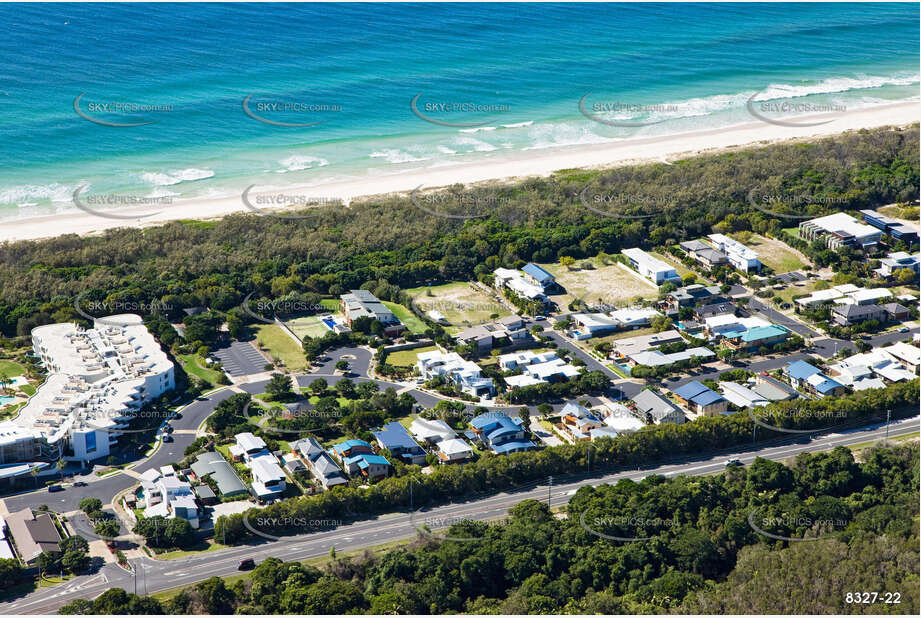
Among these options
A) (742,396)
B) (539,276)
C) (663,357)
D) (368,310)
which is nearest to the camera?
(742,396)

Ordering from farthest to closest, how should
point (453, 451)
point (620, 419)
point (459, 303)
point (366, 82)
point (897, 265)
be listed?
point (366, 82) → point (897, 265) → point (459, 303) → point (620, 419) → point (453, 451)

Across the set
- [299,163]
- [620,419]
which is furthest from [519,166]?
[620,419]

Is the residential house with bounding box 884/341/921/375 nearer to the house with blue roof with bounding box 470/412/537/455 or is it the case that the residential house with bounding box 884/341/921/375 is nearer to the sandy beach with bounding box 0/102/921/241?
the house with blue roof with bounding box 470/412/537/455

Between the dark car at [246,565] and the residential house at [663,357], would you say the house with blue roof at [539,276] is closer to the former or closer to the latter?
the residential house at [663,357]

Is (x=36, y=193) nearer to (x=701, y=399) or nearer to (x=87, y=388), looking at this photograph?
(x=87, y=388)

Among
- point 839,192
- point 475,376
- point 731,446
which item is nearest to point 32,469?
point 475,376

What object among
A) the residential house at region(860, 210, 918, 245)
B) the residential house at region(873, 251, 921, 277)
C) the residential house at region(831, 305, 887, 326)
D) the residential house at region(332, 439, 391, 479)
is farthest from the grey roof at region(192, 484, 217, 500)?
the residential house at region(860, 210, 918, 245)

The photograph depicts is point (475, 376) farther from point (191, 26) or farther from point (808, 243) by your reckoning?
point (191, 26)
